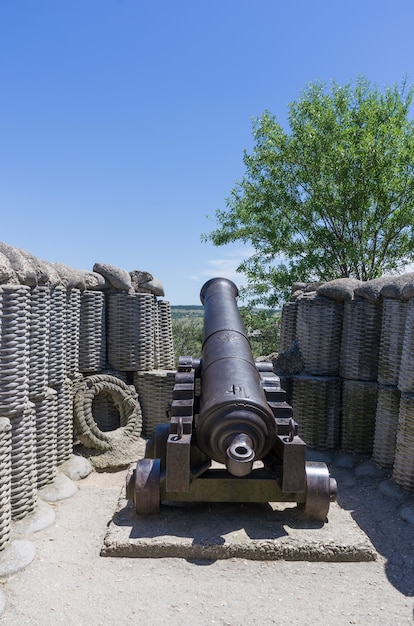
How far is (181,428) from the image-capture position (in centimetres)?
464

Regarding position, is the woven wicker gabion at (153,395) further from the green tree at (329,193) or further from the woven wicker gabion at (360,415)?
the green tree at (329,193)

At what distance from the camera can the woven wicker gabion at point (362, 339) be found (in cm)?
751

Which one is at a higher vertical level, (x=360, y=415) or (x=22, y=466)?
(x=22, y=466)

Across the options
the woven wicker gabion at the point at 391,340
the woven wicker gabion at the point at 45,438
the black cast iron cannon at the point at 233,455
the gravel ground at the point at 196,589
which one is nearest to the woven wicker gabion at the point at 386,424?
the woven wicker gabion at the point at 391,340

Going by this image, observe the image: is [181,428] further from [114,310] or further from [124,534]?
[114,310]

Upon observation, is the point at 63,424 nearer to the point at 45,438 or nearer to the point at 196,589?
the point at 45,438

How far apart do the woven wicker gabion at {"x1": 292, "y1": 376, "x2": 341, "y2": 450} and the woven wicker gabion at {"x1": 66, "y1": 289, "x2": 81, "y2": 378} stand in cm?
311

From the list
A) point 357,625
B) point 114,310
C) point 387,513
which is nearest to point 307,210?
point 114,310

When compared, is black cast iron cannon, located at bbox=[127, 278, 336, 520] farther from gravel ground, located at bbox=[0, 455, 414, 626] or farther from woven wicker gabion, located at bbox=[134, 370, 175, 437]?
woven wicker gabion, located at bbox=[134, 370, 175, 437]

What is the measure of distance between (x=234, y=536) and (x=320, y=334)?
4.00 metres

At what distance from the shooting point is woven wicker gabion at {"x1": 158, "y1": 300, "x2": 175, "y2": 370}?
8.95 metres

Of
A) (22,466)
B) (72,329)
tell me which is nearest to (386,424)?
(72,329)

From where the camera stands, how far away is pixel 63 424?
6.45 meters

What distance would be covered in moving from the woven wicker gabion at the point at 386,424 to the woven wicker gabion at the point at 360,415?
634mm
